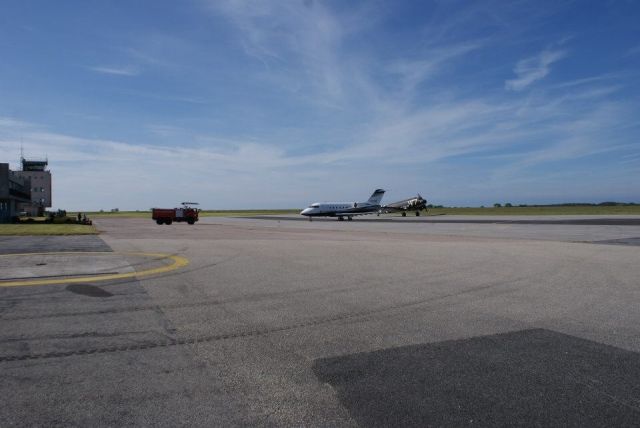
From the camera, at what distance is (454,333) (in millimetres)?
5742

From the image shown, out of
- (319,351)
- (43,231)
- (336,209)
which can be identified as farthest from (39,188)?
(319,351)

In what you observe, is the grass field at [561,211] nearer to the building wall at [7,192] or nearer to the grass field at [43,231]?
the building wall at [7,192]

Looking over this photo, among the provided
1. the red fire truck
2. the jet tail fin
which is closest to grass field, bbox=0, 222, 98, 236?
the red fire truck

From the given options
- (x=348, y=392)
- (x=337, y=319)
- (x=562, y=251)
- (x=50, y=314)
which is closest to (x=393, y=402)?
(x=348, y=392)

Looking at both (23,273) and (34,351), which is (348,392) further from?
(23,273)

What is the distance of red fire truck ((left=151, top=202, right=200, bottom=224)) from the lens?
47.0 meters

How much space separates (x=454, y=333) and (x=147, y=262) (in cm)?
989

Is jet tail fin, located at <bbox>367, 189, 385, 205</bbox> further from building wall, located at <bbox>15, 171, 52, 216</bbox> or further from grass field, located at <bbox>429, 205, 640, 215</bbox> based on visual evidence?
building wall, located at <bbox>15, 171, 52, 216</bbox>

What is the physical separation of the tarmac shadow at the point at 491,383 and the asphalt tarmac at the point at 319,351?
17mm

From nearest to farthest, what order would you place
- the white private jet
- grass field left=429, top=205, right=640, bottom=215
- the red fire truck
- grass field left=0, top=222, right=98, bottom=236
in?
grass field left=0, top=222, right=98, bottom=236, the red fire truck, the white private jet, grass field left=429, top=205, right=640, bottom=215

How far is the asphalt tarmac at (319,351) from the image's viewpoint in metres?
3.61

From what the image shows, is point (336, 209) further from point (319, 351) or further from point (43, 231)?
point (319, 351)

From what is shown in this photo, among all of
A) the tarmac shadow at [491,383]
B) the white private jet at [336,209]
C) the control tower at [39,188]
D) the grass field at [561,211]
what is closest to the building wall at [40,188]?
the control tower at [39,188]

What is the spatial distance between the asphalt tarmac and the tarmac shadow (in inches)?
0.7
